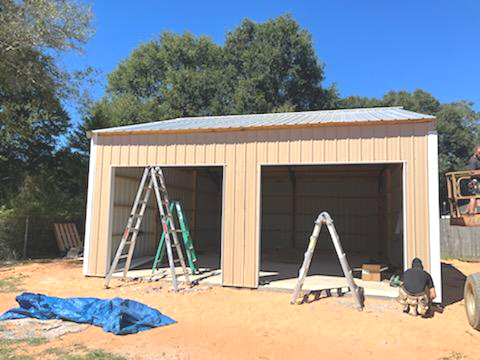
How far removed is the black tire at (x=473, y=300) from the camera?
19.5ft

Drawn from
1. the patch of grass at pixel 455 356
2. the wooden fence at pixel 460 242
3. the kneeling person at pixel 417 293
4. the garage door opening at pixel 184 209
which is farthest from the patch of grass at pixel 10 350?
the wooden fence at pixel 460 242

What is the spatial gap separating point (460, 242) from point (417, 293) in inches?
396

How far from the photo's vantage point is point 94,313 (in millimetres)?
5910

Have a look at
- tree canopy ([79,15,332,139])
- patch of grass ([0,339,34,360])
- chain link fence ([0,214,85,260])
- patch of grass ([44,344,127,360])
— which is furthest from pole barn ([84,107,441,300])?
tree canopy ([79,15,332,139])

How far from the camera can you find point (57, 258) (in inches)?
524

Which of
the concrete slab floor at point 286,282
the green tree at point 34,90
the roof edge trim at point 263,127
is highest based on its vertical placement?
the green tree at point 34,90

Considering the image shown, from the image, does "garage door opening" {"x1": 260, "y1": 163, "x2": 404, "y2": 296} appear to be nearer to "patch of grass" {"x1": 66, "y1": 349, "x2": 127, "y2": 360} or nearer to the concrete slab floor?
the concrete slab floor

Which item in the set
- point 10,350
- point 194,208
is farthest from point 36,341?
point 194,208

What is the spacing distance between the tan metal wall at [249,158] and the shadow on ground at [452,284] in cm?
138

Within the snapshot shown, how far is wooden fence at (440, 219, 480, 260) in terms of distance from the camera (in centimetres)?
1474

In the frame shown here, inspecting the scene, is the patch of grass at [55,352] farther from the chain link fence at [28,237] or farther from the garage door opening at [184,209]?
the chain link fence at [28,237]

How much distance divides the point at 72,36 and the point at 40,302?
375 inches

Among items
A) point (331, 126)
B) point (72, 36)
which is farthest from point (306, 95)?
point (331, 126)

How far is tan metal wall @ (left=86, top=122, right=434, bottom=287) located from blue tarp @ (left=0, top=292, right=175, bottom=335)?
9.58ft
